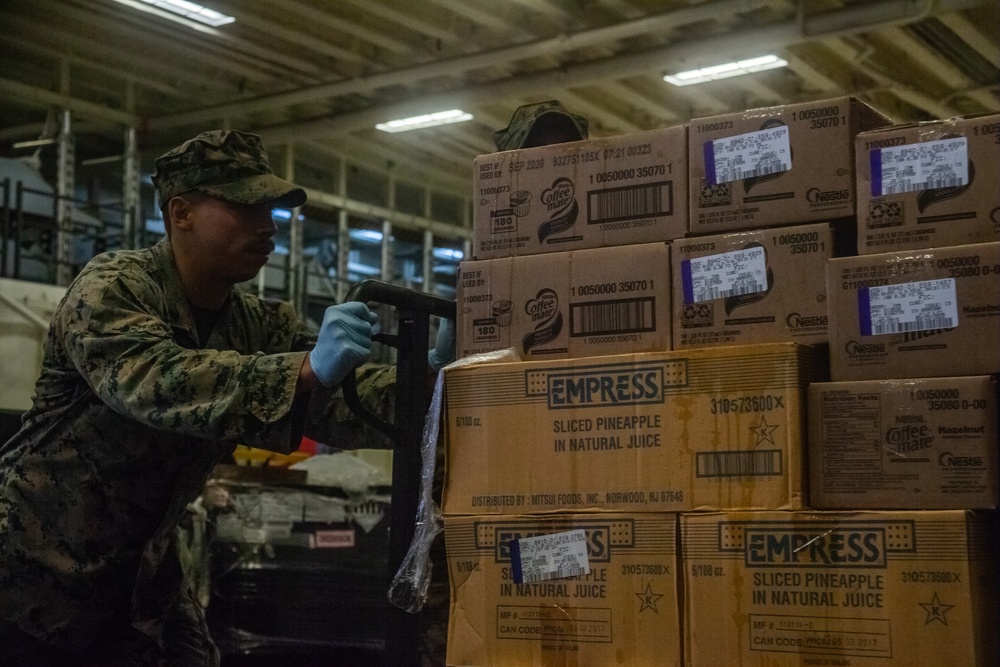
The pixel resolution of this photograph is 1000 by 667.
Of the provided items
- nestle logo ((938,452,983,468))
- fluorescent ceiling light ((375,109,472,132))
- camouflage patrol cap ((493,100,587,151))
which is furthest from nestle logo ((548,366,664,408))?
fluorescent ceiling light ((375,109,472,132))

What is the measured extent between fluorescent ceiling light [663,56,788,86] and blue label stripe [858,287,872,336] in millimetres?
4975

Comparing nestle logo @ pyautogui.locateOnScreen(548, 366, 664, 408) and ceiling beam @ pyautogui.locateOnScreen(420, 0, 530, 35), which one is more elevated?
ceiling beam @ pyautogui.locateOnScreen(420, 0, 530, 35)

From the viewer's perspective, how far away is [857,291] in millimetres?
1833

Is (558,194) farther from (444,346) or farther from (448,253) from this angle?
(448,253)

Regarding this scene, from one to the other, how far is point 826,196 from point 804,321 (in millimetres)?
210

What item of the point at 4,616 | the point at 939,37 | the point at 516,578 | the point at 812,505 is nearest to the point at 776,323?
the point at 812,505

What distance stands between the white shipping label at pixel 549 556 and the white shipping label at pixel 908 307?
0.57 metres

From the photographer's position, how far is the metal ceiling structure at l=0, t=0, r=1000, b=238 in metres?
6.11

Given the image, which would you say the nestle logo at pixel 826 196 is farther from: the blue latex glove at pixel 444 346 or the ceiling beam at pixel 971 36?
the ceiling beam at pixel 971 36

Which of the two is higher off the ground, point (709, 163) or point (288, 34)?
point (288, 34)

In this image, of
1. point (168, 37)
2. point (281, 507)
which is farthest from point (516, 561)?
point (168, 37)

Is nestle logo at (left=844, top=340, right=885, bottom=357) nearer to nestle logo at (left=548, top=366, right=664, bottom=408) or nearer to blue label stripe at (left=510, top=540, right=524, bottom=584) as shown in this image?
nestle logo at (left=548, top=366, right=664, bottom=408)

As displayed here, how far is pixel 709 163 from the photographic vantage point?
2021mm

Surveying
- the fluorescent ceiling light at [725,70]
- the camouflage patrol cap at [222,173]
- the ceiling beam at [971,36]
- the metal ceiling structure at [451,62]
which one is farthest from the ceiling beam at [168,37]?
the camouflage patrol cap at [222,173]
